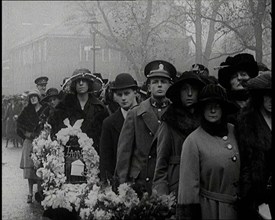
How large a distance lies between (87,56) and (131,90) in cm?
2935

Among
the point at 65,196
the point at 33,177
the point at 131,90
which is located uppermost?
the point at 131,90

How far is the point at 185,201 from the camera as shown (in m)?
4.06

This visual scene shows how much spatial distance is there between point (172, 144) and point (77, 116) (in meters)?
2.52

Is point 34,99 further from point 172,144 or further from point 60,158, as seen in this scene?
point 172,144

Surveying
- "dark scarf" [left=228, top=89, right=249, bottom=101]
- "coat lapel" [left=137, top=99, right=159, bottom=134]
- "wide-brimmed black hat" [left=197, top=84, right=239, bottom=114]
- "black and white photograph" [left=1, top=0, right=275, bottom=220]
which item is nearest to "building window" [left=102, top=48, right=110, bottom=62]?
"black and white photograph" [left=1, top=0, right=275, bottom=220]

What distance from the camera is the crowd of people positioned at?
13.4 feet

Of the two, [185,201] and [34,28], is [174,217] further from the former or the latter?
[34,28]

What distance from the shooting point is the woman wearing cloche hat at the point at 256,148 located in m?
4.01

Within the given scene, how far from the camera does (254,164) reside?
4.03 meters

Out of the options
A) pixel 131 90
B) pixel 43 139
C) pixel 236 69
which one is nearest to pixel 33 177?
pixel 43 139

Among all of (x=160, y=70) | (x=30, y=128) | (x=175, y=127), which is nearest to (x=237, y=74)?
(x=160, y=70)

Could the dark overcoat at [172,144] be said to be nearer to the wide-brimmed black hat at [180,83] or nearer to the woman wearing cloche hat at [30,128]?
the wide-brimmed black hat at [180,83]

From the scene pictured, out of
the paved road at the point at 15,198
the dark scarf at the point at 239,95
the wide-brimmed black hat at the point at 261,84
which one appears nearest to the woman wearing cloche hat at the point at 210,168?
the wide-brimmed black hat at the point at 261,84

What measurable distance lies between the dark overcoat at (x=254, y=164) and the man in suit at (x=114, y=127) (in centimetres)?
214
